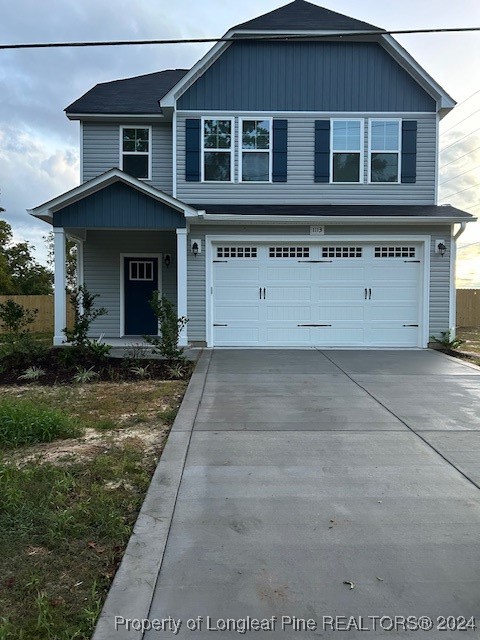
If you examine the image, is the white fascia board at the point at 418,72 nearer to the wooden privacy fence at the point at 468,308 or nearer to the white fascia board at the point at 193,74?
the white fascia board at the point at 193,74

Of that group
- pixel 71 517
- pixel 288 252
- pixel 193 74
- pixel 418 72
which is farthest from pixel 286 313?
pixel 71 517

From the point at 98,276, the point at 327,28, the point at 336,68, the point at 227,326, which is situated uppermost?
the point at 327,28

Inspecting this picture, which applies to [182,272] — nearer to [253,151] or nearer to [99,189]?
[99,189]

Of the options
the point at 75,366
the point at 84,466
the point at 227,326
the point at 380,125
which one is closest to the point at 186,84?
the point at 380,125

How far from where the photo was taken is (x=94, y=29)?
9.41 meters

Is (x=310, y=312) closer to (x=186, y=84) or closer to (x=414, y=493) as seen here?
(x=186, y=84)

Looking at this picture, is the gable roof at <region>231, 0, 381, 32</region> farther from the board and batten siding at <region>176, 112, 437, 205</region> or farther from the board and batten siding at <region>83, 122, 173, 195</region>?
the board and batten siding at <region>83, 122, 173, 195</region>

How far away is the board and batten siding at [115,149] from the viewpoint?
12.2 metres

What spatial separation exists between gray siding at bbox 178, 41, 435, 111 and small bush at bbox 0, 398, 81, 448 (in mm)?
8924

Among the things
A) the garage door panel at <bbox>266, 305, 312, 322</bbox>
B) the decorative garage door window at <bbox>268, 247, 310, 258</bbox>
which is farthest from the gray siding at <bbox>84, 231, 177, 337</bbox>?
the garage door panel at <bbox>266, 305, 312, 322</bbox>

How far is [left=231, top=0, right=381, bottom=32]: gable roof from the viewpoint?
36.8 ft

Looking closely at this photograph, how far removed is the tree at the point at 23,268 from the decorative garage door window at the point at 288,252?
2418 cm

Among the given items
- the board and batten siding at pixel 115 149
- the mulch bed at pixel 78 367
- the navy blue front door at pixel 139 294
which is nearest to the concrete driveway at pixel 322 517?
the mulch bed at pixel 78 367

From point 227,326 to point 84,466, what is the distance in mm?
7311
